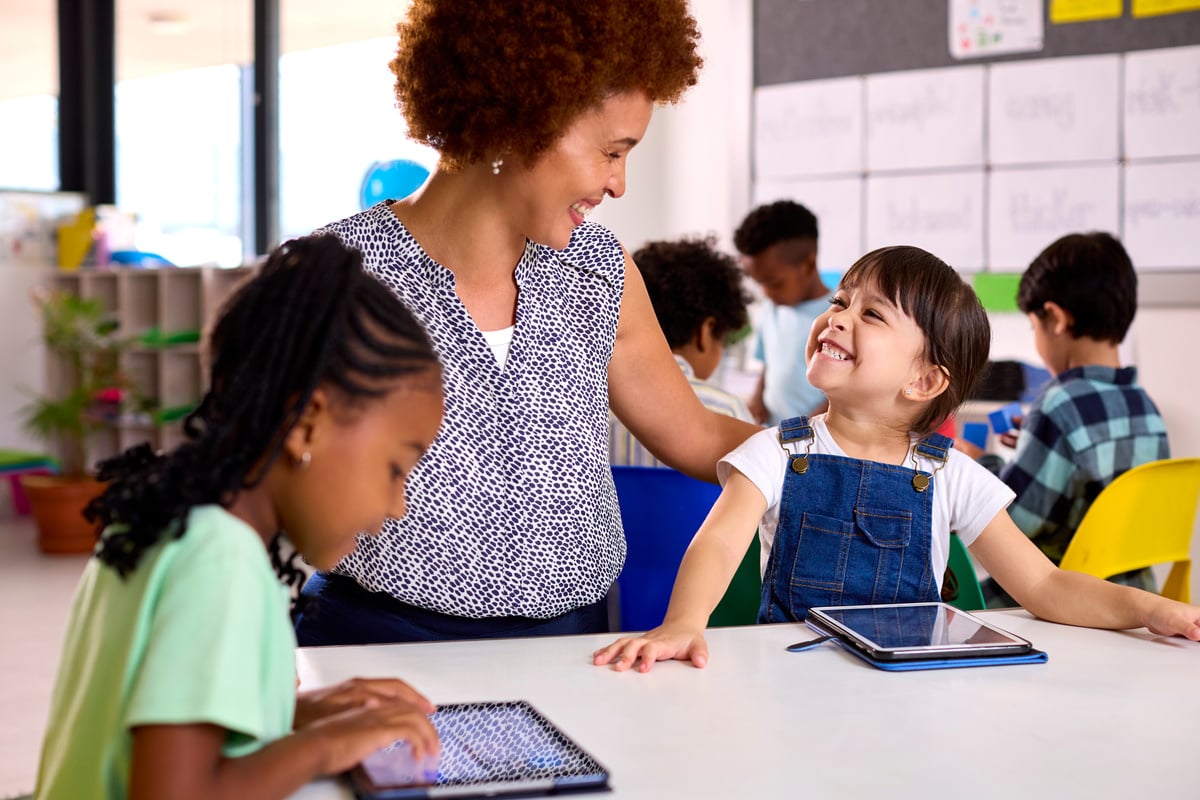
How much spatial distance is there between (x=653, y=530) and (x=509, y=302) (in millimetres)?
499

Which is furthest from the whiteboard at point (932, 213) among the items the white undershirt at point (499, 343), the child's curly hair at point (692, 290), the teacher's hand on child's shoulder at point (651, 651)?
the teacher's hand on child's shoulder at point (651, 651)

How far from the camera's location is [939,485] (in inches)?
57.2

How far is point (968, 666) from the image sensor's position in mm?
1117

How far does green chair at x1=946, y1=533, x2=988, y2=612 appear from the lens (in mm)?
1520

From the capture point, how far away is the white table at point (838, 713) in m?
0.83

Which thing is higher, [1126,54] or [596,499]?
[1126,54]

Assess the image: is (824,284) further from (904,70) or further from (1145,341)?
(1145,341)

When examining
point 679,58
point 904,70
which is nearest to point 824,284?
point 904,70

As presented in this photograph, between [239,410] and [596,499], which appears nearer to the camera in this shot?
[239,410]

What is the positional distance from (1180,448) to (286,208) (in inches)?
176

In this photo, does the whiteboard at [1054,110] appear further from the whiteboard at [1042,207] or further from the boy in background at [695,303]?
the boy in background at [695,303]

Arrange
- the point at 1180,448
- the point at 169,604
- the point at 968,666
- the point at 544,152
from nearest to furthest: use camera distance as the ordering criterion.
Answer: the point at 169,604
the point at 968,666
the point at 544,152
the point at 1180,448

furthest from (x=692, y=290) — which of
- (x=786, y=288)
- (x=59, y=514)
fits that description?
(x=59, y=514)

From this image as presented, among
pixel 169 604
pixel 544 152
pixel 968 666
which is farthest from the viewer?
pixel 544 152
